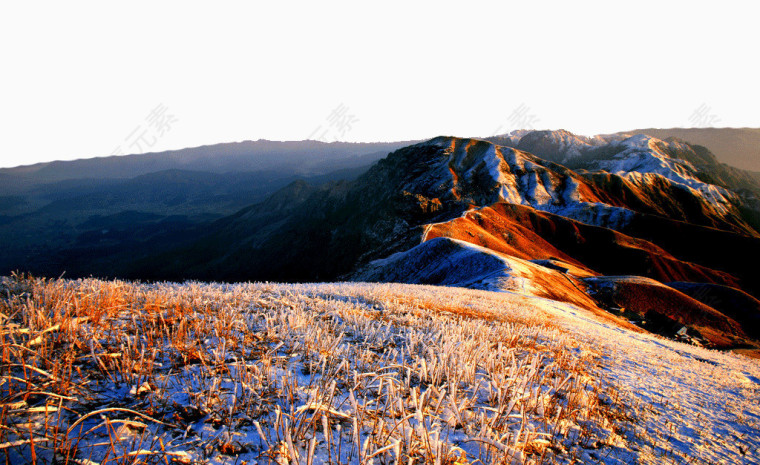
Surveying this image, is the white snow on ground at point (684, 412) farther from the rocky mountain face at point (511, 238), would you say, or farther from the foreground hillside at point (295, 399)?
the rocky mountain face at point (511, 238)

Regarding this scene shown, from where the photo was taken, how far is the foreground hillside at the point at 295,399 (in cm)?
223

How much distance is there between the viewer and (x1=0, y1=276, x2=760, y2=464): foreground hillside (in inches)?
87.9

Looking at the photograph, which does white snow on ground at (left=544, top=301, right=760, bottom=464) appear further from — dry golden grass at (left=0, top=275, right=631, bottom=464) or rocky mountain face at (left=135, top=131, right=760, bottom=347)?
rocky mountain face at (left=135, top=131, right=760, bottom=347)

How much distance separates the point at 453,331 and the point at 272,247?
84384 millimetres

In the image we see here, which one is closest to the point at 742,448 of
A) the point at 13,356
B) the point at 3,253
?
the point at 13,356

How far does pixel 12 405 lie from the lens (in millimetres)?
2158

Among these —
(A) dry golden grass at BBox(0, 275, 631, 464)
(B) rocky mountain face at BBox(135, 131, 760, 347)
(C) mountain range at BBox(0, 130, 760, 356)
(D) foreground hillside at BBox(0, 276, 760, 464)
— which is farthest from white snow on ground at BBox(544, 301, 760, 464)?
(B) rocky mountain face at BBox(135, 131, 760, 347)

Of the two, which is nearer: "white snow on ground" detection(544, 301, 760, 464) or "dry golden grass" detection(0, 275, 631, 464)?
"dry golden grass" detection(0, 275, 631, 464)

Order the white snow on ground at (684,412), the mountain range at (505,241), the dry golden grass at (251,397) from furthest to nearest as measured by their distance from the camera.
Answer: the mountain range at (505,241), the white snow on ground at (684,412), the dry golden grass at (251,397)

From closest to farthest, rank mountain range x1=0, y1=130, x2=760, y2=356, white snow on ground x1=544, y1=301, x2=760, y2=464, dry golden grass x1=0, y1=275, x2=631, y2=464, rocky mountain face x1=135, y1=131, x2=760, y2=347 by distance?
dry golden grass x1=0, y1=275, x2=631, y2=464 → white snow on ground x1=544, y1=301, x2=760, y2=464 → rocky mountain face x1=135, y1=131, x2=760, y2=347 → mountain range x1=0, y1=130, x2=760, y2=356

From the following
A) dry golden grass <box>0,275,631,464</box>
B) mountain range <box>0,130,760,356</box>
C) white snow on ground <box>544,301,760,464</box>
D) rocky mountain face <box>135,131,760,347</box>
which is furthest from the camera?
mountain range <box>0,130,760,356</box>

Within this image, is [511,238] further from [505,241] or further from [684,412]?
[684,412]

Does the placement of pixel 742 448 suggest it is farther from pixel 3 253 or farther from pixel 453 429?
pixel 3 253

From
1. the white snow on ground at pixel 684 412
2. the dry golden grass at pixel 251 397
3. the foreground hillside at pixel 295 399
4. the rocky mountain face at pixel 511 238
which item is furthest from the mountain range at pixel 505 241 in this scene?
the dry golden grass at pixel 251 397
